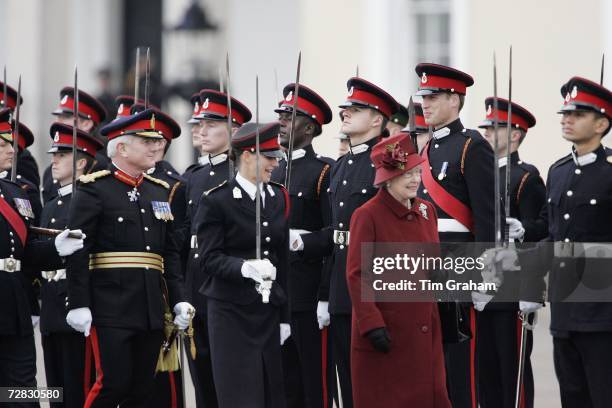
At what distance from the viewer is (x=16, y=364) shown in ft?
32.2

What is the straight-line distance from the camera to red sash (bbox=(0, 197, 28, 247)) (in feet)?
32.4

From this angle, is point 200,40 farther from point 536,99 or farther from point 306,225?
point 306,225

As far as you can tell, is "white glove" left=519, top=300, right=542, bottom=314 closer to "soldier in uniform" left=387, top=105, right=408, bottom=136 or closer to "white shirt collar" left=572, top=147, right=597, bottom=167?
"white shirt collar" left=572, top=147, right=597, bottom=167

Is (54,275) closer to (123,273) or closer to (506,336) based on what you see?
(123,273)

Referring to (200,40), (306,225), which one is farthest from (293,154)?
(200,40)

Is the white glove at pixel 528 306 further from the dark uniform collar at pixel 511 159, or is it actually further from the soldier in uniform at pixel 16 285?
the soldier in uniform at pixel 16 285

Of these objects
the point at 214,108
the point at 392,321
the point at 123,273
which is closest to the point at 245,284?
the point at 123,273

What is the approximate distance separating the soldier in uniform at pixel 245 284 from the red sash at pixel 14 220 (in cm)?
105

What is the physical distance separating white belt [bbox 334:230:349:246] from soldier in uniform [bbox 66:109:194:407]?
1028 millimetres

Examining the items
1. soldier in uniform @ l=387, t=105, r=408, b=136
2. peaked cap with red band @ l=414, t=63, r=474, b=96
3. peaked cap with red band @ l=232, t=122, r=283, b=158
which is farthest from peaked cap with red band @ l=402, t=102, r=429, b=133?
peaked cap with red band @ l=232, t=122, r=283, b=158

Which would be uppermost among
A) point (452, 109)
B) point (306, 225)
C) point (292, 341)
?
point (452, 109)

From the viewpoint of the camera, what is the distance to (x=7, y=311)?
32.0 feet

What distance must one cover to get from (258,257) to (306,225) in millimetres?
1417

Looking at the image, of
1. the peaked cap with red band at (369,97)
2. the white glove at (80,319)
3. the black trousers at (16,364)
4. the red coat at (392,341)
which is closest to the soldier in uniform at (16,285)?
the black trousers at (16,364)
